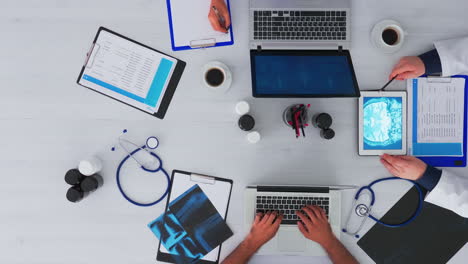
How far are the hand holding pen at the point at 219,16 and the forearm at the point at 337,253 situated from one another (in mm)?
870

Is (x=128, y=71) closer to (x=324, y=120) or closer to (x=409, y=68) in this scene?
(x=324, y=120)

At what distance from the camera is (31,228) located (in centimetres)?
134

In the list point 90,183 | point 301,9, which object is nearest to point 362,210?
point 301,9

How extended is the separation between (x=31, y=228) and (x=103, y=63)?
671mm

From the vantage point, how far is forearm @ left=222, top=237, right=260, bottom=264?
133 centimetres

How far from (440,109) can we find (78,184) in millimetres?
1351

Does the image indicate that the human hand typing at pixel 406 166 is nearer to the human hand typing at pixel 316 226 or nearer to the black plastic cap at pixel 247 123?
the human hand typing at pixel 316 226

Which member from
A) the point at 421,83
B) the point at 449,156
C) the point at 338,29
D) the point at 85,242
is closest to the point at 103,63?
the point at 85,242

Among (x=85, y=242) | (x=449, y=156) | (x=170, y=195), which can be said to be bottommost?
(x=85, y=242)

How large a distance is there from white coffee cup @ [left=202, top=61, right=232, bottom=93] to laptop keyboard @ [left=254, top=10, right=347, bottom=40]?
162 mm

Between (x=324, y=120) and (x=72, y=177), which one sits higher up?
(x=324, y=120)

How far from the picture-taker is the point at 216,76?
4.33 ft

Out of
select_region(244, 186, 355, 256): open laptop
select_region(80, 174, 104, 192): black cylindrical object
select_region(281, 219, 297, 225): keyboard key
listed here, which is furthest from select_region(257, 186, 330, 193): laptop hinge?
select_region(80, 174, 104, 192): black cylindrical object

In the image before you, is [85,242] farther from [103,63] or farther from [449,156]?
[449,156]
